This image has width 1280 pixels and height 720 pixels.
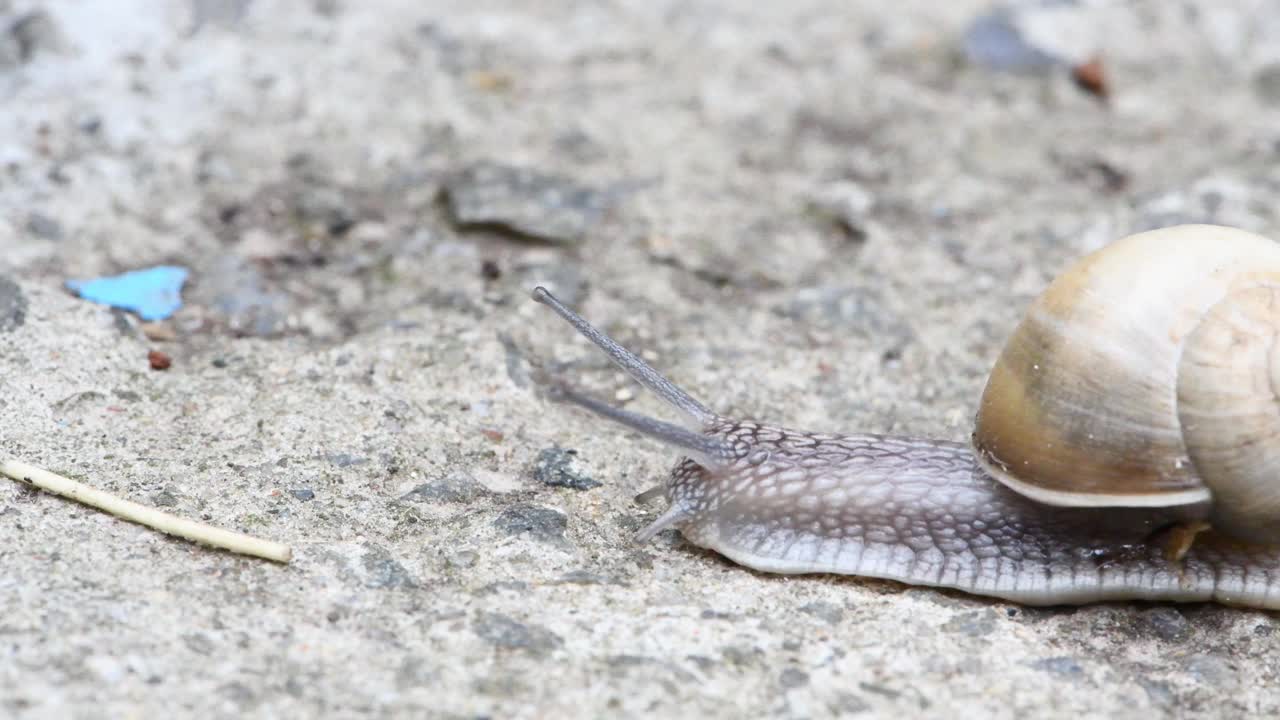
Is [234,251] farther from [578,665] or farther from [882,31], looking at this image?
[882,31]

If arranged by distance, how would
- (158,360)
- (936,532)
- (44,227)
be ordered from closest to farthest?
(936,532)
(158,360)
(44,227)

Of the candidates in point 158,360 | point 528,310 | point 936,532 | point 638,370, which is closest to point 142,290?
point 158,360

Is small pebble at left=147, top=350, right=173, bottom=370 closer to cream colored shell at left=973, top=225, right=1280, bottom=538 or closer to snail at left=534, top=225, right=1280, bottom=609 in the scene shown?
snail at left=534, top=225, right=1280, bottom=609

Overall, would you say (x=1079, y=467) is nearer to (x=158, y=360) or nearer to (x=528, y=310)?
(x=528, y=310)

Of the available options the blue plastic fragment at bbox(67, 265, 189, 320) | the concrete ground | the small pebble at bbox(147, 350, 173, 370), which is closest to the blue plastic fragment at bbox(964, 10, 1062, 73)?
the concrete ground

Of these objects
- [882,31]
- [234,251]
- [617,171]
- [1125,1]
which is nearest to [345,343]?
[234,251]

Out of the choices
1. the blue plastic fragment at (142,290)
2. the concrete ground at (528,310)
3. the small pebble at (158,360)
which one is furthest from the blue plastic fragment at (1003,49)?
the small pebble at (158,360)
